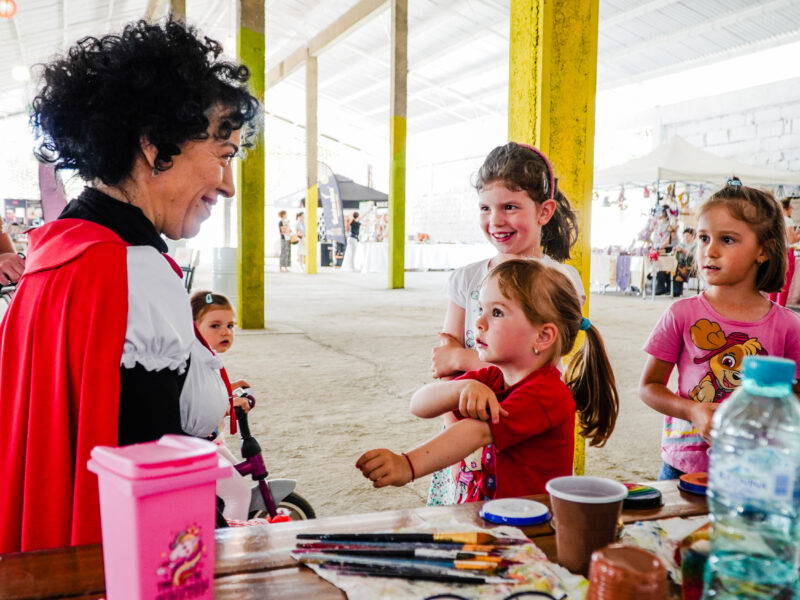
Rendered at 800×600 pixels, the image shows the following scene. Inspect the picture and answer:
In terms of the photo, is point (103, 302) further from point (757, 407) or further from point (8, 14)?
point (8, 14)

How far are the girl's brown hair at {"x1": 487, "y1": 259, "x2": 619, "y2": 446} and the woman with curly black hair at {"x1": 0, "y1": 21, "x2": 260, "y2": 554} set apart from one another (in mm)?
627

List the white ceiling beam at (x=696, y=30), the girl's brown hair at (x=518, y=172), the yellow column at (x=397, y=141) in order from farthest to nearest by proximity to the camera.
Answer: the white ceiling beam at (x=696, y=30)
the yellow column at (x=397, y=141)
the girl's brown hair at (x=518, y=172)

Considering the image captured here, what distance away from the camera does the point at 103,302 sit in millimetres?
1045

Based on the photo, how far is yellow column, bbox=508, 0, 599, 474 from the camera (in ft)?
8.02

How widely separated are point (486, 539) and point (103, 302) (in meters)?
0.68

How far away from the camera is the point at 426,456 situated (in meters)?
1.25

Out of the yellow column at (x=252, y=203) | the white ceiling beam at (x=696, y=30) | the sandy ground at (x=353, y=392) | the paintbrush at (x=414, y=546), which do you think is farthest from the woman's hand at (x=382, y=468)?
the white ceiling beam at (x=696, y=30)

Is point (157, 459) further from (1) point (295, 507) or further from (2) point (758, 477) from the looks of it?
(1) point (295, 507)

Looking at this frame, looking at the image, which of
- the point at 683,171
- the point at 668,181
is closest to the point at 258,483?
the point at 683,171

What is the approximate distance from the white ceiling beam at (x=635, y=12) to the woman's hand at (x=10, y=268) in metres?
12.2

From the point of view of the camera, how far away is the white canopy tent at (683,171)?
9.35 meters

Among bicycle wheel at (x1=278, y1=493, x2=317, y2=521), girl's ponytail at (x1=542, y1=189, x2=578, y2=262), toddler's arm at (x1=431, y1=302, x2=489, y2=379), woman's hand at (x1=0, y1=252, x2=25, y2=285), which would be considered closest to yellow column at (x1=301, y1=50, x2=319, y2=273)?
woman's hand at (x1=0, y1=252, x2=25, y2=285)

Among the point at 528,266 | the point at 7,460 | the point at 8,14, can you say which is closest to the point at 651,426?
the point at 528,266

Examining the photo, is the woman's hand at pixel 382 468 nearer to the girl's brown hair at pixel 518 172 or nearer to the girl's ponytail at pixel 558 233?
the girl's brown hair at pixel 518 172
